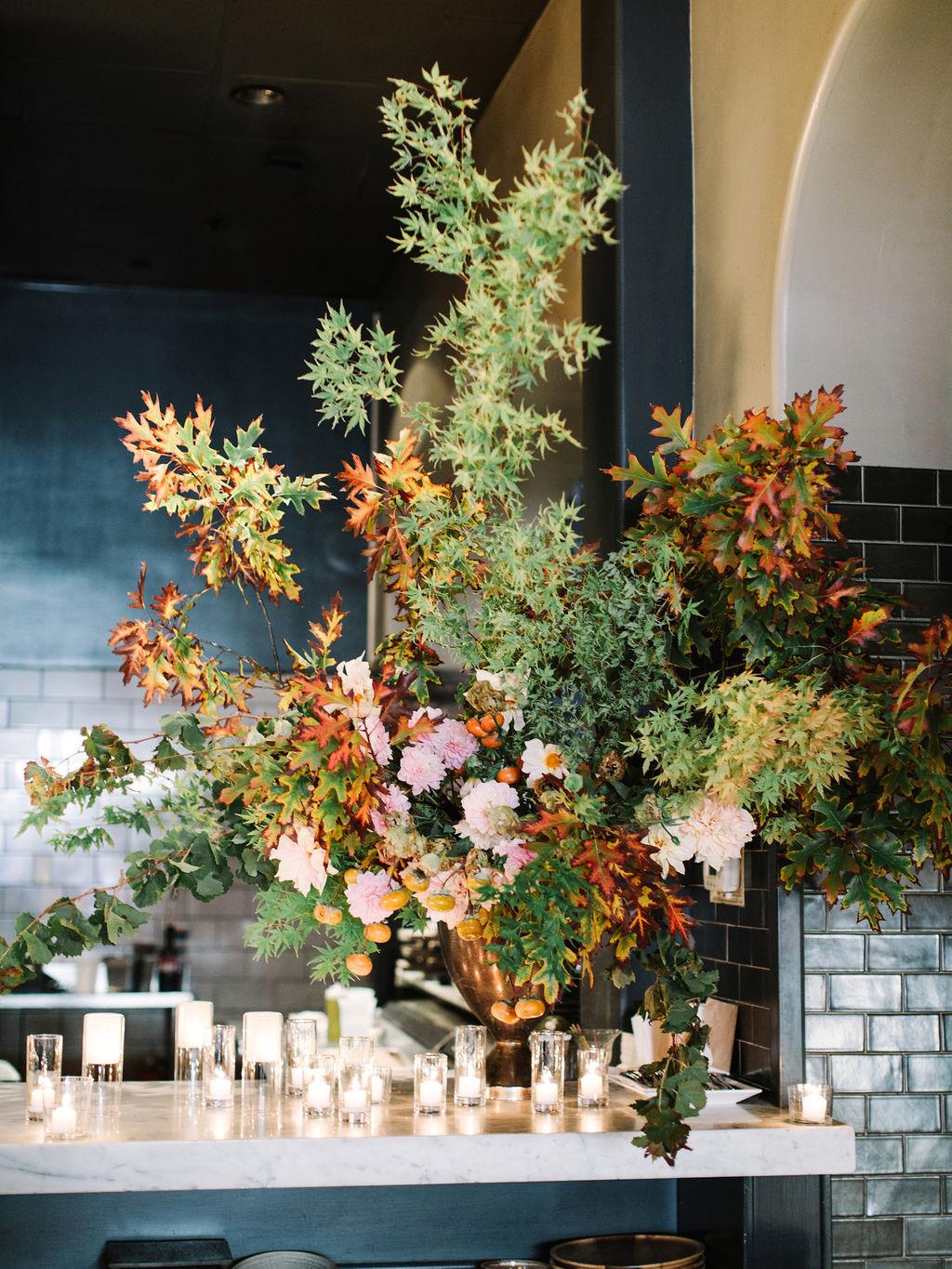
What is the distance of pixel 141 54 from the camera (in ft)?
12.1

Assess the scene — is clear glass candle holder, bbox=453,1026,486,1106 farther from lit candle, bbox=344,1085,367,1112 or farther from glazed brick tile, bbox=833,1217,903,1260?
glazed brick tile, bbox=833,1217,903,1260

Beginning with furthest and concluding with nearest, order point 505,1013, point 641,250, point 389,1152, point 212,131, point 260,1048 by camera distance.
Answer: point 212,131, point 641,250, point 260,1048, point 505,1013, point 389,1152

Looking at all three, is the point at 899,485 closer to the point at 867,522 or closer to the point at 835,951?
the point at 867,522

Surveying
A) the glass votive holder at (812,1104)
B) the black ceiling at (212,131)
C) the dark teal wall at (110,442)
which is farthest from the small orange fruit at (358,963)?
the dark teal wall at (110,442)

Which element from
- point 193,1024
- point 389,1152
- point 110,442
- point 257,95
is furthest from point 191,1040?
point 110,442

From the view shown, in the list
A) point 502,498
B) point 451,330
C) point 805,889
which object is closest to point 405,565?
point 502,498

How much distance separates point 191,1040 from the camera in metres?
2.32

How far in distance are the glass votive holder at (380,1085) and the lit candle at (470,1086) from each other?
14cm

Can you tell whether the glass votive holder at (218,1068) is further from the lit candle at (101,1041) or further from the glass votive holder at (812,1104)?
the glass votive holder at (812,1104)

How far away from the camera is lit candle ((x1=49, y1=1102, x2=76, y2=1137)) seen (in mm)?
1975

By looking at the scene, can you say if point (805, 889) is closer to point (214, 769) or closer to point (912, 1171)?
point (912, 1171)

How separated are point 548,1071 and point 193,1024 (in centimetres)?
59

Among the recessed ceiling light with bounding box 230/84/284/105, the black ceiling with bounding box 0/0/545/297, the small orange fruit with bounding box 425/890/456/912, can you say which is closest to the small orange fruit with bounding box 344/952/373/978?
the small orange fruit with bounding box 425/890/456/912

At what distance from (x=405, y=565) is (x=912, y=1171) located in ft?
3.90
